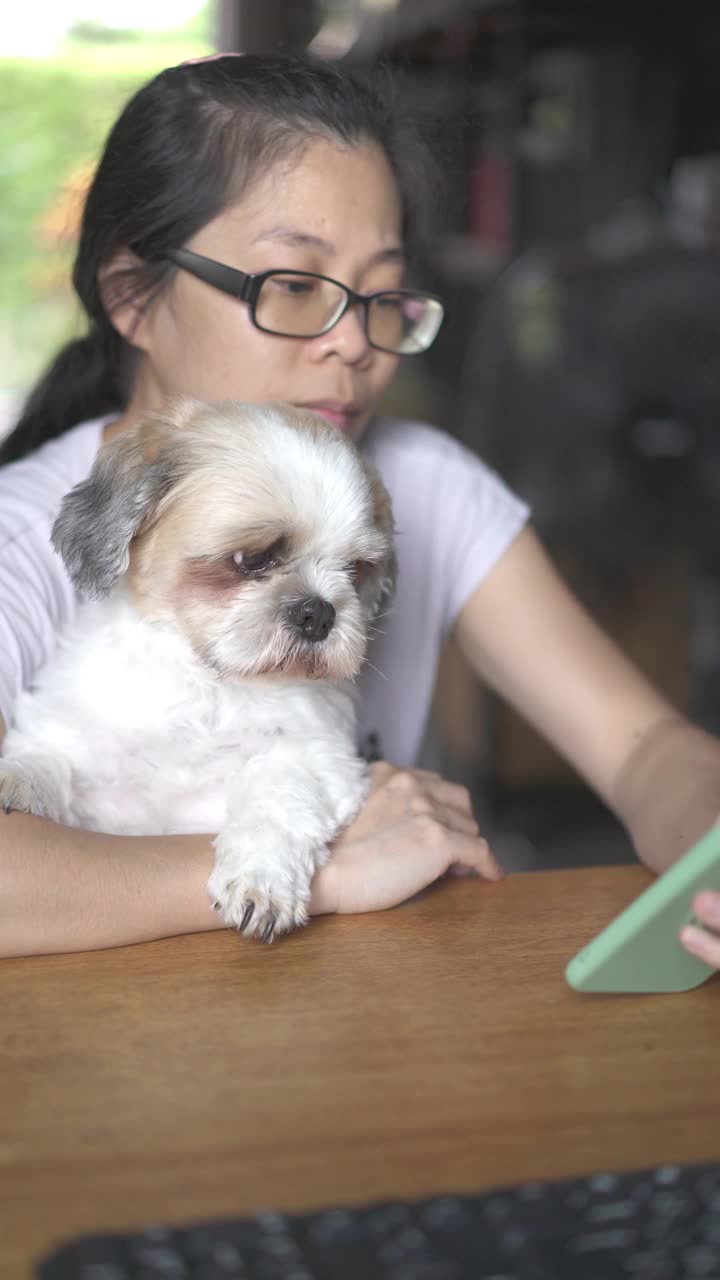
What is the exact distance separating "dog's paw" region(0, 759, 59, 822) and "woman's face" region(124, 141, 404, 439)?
0.53m

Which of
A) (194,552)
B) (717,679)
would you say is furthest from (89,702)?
(717,679)

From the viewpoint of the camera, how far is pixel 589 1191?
0.70 meters

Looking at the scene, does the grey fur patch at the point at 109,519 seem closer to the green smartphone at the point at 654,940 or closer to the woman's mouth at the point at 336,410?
the woman's mouth at the point at 336,410

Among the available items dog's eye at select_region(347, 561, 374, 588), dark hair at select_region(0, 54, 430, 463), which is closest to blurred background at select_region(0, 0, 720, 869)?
dark hair at select_region(0, 54, 430, 463)

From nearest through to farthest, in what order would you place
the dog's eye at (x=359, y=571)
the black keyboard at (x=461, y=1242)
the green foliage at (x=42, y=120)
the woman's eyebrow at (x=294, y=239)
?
the black keyboard at (x=461, y=1242) → the dog's eye at (x=359, y=571) → the woman's eyebrow at (x=294, y=239) → the green foliage at (x=42, y=120)

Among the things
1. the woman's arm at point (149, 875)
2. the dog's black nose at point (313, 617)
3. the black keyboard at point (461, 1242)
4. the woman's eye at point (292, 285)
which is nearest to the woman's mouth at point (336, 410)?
the woman's eye at point (292, 285)

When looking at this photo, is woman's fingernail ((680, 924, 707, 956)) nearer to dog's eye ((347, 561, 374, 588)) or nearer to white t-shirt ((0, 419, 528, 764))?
dog's eye ((347, 561, 374, 588))

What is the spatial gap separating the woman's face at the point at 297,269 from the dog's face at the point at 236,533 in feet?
0.70

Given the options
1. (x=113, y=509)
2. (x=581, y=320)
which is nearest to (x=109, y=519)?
(x=113, y=509)

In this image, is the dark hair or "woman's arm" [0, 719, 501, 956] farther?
the dark hair

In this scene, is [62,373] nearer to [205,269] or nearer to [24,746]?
[205,269]

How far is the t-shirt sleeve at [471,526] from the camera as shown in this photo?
1668 mm

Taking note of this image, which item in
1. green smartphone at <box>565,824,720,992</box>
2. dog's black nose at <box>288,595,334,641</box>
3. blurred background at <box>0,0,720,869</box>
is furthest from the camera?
blurred background at <box>0,0,720,869</box>

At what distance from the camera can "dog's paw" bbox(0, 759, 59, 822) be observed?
112cm
